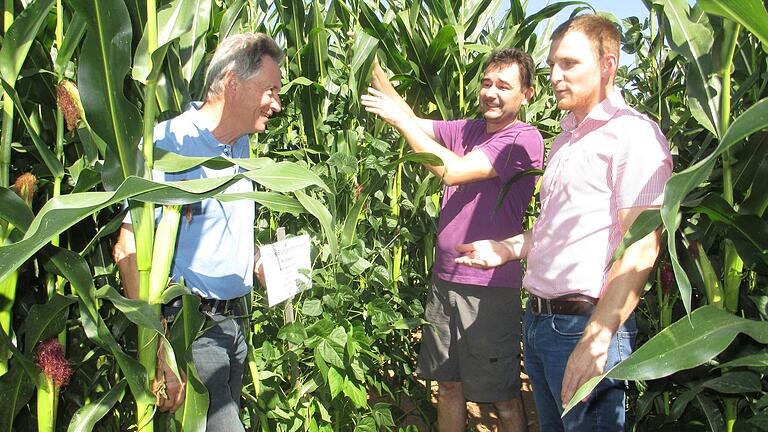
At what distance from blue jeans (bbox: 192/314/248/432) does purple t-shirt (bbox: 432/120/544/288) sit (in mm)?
963

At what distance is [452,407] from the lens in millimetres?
2592

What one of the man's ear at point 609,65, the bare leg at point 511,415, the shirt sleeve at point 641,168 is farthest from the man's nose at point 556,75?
the bare leg at point 511,415

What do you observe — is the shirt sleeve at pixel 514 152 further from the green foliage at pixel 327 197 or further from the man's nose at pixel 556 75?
the man's nose at pixel 556 75

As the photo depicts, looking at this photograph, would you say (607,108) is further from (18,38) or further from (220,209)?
(18,38)

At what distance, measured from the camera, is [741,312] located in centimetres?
183

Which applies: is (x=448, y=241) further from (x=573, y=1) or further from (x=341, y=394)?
(x=573, y=1)

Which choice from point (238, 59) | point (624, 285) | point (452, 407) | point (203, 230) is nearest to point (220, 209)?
point (203, 230)

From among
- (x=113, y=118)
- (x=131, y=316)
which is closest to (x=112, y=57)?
(x=113, y=118)

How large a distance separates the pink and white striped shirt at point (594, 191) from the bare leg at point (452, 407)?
3.32 ft

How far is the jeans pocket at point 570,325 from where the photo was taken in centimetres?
160

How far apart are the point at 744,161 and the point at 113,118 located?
1.49 meters

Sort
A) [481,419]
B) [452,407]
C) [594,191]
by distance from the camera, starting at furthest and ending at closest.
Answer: [481,419]
[452,407]
[594,191]

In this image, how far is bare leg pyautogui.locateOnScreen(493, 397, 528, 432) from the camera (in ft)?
8.23

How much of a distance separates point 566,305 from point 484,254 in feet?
1.19
